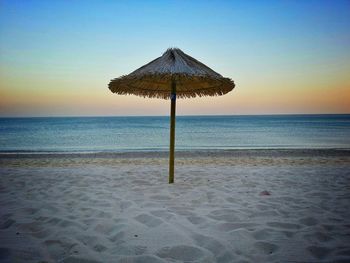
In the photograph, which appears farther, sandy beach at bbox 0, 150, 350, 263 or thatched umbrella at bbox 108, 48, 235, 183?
thatched umbrella at bbox 108, 48, 235, 183

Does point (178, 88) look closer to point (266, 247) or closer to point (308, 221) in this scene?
point (308, 221)

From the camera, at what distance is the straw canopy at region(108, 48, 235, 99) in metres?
4.05

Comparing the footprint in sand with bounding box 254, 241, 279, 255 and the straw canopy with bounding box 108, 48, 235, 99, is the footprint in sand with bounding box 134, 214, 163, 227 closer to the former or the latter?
the footprint in sand with bounding box 254, 241, 279, 255

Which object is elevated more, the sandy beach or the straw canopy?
the straw canopy

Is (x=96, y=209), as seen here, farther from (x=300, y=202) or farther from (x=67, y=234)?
(x=300, y=202)

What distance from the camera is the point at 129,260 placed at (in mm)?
2160

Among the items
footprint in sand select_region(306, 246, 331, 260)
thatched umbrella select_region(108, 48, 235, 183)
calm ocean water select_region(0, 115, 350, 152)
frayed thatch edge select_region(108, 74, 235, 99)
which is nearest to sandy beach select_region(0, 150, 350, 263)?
footprint in sand select_region(306, 246, 331, 260)

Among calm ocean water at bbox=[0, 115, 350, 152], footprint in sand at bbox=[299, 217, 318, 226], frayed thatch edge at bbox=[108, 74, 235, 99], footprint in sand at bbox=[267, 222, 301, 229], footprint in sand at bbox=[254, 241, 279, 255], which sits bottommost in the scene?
calm ocean water at bbox=[0, 115, 350, 152]

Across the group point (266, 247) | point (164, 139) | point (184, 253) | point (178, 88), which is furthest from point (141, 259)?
point (164, 139)

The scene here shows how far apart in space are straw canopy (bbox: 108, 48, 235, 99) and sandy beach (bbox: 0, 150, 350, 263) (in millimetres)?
2164

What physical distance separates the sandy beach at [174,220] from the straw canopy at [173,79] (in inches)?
85.2

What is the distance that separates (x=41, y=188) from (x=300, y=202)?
4947 mm

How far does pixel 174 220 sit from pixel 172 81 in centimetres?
287

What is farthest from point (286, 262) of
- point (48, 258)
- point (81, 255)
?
point (48, 258)
